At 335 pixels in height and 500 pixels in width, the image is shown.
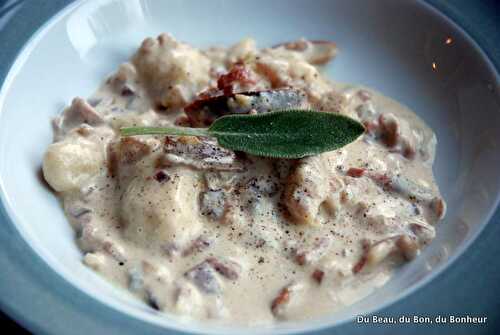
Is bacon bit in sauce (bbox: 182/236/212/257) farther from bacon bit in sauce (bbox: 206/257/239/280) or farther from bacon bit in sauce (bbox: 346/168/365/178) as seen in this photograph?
bacon bit in sauce (bbox: 346/168/365/178)

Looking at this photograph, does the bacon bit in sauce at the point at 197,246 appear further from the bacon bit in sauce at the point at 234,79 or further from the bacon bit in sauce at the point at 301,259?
the bacon bit in sauce at the point at 234,79

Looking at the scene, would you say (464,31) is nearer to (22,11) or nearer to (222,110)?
(222,110)

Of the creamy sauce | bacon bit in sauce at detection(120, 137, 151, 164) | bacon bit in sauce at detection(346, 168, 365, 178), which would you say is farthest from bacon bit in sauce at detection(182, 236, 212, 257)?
bacon bit in sauce at detection(346, 168, 365, 178)

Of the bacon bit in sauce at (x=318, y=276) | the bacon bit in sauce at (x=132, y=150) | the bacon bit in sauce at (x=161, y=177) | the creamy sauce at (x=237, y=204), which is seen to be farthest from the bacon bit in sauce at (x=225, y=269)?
the bacon bit in sauce at (x=132, y=150)

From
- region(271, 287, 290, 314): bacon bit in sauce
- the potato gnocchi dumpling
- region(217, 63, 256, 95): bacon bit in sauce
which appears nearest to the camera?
region(271, 287, 290, 314): bacon bit in sauce

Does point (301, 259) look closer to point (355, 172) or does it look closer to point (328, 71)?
point (355, 172)

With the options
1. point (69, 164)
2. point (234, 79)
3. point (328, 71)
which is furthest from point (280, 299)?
point (328, 71)

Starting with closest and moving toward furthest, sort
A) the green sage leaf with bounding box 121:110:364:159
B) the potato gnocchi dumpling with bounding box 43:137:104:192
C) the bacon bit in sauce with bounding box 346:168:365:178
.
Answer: the green sage leaf with bounding box 121:110:364:159
the potato gnocchi dumpling with bounding box 43:137:104:192
the bacon bit in sauce with bounding box 346:168:365:178
